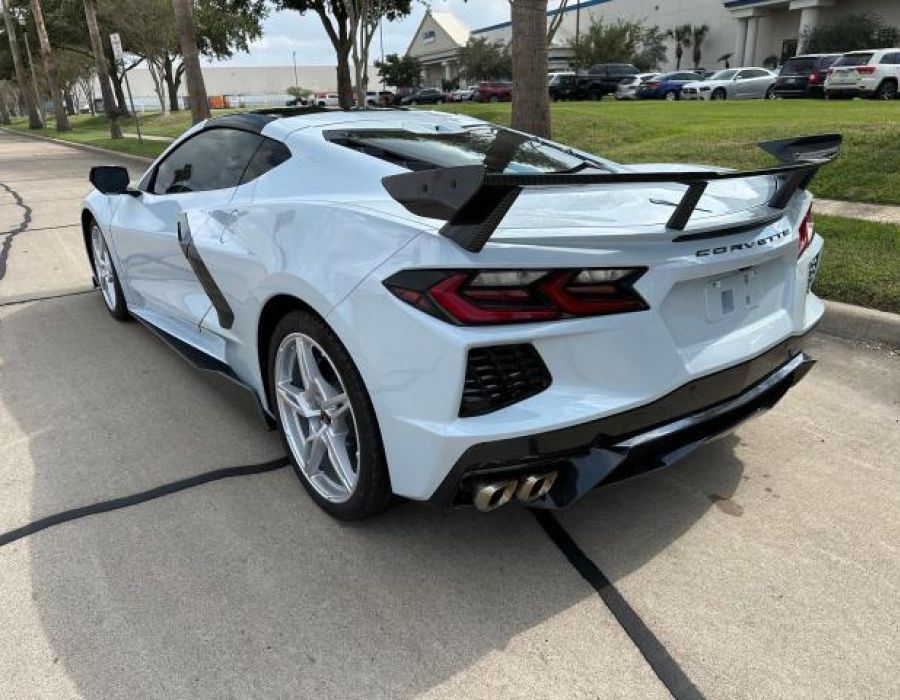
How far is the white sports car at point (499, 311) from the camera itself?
82.6 inches

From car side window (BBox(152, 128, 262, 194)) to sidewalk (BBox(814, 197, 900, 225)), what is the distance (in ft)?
Answer: 17.5

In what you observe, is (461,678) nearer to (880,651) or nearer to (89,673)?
(89,673)

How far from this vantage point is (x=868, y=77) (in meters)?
23.5

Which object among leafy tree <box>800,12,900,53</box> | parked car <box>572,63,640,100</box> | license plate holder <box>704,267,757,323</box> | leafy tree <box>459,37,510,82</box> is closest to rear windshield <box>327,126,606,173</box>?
license plate holder <box>704,267,757,323</box>

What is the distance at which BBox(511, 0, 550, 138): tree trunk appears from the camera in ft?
27.0

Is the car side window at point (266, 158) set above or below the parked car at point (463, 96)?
above

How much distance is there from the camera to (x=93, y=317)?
18.1 feet

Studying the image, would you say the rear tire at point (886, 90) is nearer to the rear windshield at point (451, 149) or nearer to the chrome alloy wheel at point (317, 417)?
the rear windshield at point (451, 149)

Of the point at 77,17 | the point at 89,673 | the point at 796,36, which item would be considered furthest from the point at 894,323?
the point at 796,36

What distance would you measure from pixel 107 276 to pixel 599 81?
3652 cm

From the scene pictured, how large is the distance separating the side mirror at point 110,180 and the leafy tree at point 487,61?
64.2 metres

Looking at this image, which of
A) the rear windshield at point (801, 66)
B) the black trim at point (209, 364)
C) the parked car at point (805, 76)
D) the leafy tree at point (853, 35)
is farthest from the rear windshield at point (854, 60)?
the black trim at point (209, 364)

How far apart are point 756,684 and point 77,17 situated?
45886mm

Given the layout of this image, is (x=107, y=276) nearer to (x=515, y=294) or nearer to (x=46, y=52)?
(x=515, y=294)
